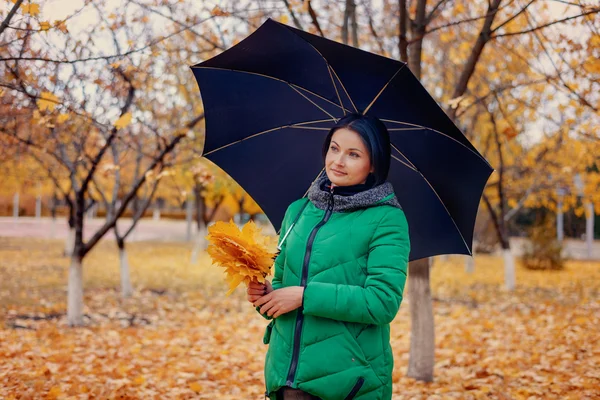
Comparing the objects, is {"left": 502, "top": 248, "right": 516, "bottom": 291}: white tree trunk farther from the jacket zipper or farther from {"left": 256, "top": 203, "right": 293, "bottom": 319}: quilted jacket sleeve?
the jacket zipper

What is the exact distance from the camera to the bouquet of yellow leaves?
1926 millimetres

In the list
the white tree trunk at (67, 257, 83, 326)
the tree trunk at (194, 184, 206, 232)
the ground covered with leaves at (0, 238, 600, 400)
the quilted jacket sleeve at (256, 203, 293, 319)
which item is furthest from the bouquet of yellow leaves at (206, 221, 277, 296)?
the tree trunk at (194, 184, 206, 232)

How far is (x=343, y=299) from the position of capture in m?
1.88

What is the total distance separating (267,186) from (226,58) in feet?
2.31

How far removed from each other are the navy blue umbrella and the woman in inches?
13.1

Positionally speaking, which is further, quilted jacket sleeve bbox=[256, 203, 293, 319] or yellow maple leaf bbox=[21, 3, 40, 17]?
yellow maple leaf bbox=[21, 3, 40, 17]

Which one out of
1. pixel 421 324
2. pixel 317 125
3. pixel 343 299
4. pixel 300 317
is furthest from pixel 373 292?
pixel 421 324

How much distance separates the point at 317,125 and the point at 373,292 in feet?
3.71

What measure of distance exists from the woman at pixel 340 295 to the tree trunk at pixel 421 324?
2.99 meters

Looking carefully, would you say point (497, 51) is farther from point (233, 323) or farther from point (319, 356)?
point (319, 356)

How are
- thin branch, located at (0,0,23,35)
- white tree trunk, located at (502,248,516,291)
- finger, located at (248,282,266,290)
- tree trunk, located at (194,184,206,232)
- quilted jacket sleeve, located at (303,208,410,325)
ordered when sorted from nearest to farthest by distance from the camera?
quilted jacket sleeve, located at (303,208,410,325), finger, located at (248,282,266,290), thin branch, located at (0,0,23,35), white tree trunk, located at (502,248,516,291), tree trunk, located at (194,184,206,232)

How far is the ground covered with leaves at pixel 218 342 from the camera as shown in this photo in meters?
4.75

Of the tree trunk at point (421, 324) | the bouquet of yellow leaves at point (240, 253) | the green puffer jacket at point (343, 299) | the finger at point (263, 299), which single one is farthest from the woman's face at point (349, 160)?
the tree trunk at point (421, 324)

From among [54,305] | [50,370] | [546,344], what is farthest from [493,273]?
[50,370]
